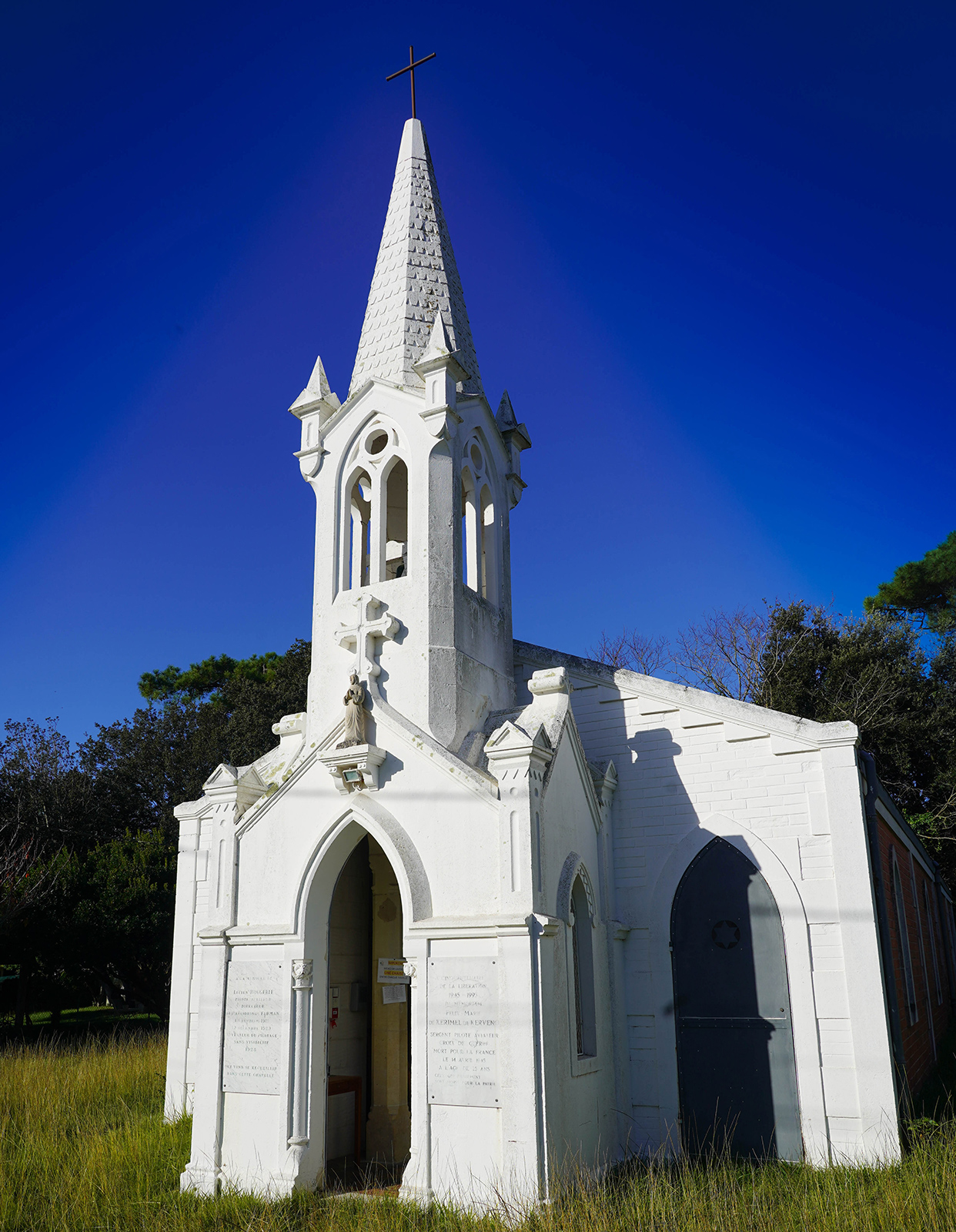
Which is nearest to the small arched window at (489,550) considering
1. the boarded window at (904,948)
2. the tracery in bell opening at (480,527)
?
the tracery in bell opening at (480,527)

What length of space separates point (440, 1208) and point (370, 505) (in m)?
9.23

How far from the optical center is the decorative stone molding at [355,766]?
36.2ft

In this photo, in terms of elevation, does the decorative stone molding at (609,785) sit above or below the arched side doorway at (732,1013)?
above

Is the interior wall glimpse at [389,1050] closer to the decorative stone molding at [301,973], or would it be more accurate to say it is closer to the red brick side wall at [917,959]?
the decorative stone molding at [301,973]

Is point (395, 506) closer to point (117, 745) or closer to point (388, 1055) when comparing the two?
point (388, 1055)

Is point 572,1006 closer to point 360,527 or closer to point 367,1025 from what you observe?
point 367,1025

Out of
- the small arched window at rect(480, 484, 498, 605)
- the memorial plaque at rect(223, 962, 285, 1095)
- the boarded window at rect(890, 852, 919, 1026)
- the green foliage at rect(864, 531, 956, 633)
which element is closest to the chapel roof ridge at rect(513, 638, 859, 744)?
the small arched window at rect(480, 484, 498, 605)

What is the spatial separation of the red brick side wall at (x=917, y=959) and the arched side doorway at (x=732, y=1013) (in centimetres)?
198

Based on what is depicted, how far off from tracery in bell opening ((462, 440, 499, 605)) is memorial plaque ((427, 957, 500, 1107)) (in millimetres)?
5513

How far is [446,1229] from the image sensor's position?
8250 mm

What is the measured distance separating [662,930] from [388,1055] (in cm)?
407

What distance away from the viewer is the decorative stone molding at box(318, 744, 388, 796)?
11.0m

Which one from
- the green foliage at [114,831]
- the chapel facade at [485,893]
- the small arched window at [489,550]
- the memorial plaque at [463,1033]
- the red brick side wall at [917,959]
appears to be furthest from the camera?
the green foliage at [114,831]

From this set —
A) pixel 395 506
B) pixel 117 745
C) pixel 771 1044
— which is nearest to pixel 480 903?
pixel 771 1044
